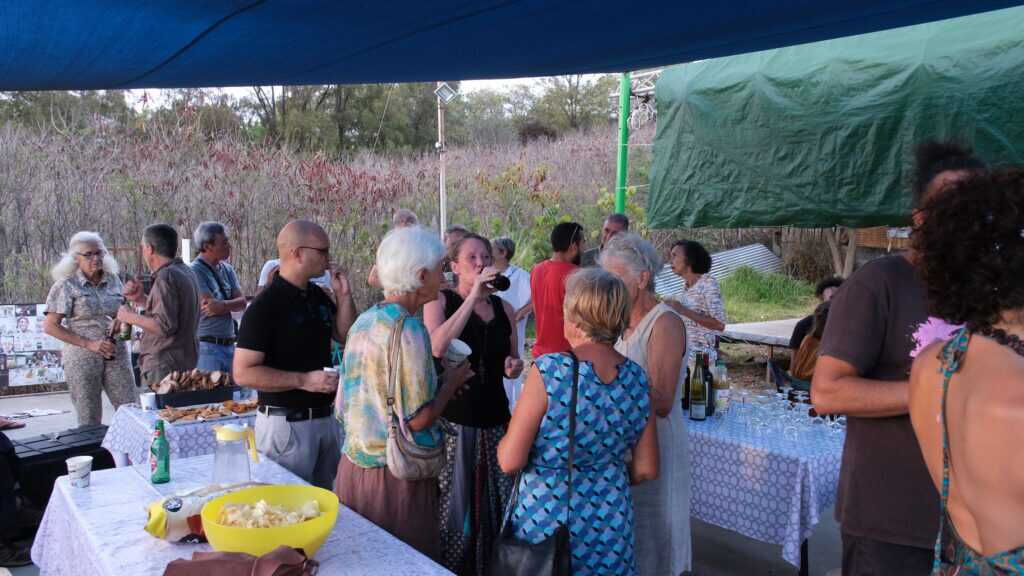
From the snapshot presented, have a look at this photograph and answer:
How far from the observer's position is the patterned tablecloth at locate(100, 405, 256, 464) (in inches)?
127

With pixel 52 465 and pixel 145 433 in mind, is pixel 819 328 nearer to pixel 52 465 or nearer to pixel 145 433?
pixel 145 433

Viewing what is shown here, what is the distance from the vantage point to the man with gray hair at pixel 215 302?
4.57 metres

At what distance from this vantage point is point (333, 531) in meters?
1.94

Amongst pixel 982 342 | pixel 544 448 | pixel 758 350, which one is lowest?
pixel 758 350

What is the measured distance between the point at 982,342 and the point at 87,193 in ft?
28.9

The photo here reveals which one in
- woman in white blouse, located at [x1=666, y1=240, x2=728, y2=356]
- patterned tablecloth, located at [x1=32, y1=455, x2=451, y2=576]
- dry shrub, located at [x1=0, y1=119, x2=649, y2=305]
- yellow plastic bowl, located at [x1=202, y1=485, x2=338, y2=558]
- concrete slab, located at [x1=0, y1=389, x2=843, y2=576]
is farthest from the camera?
dry shrub, located at [x1=0, y1=119, x2=649, y2=305]

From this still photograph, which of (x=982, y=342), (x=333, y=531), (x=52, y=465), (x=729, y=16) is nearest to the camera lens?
(x=982, y=342)

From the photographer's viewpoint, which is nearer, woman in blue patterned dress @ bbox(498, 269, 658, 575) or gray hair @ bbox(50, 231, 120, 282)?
woman in blue patterned dress @ bbox(498, 269, 658, 575)

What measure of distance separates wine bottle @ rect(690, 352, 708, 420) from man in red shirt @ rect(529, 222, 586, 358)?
89cm

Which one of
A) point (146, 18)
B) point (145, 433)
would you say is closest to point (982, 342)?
point (146, 18)

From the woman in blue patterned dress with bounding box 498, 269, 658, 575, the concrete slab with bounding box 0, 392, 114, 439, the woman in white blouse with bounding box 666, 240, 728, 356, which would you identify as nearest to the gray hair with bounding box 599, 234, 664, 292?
the woman in blue patterned dress with bounding box 498, 269, 658, 575

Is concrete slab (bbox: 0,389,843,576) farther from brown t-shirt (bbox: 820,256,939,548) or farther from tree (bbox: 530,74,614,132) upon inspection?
tree (bbox: 530,74,614,132)

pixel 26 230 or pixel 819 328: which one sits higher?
pixel 26 230

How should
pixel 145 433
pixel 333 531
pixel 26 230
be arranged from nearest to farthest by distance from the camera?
pixel 333 531, pixel 145 433, pixel 26 230
